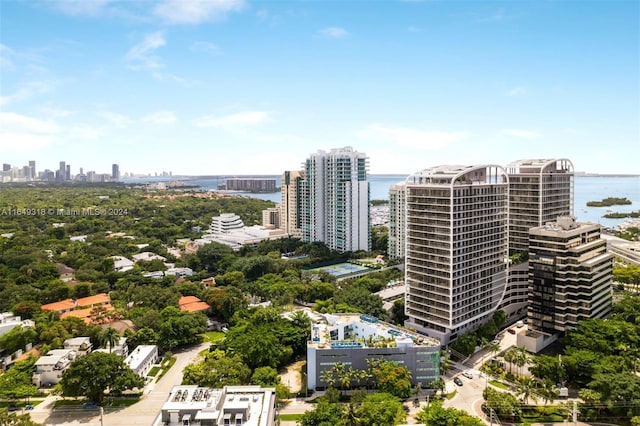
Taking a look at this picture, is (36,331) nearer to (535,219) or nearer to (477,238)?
(477,238)

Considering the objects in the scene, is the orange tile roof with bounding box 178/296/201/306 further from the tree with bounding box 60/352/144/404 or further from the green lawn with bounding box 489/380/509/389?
the green lawn with bounding box 489/380/509/389

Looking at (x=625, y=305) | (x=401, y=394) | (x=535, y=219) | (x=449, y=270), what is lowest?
(x=401, y=394)

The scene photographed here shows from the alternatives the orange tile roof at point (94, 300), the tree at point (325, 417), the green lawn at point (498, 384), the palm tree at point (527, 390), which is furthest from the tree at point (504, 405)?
the orange tile roof at point (94, 300)

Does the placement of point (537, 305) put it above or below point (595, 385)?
above

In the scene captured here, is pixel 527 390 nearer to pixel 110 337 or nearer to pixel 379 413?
Answer: pixel 379 413

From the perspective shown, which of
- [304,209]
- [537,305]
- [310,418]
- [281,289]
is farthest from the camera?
[304,209]

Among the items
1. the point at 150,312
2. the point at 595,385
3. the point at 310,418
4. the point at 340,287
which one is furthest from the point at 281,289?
the point at 595,385
